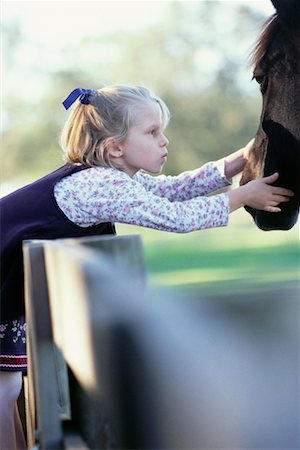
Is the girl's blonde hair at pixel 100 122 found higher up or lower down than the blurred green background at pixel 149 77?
lower down

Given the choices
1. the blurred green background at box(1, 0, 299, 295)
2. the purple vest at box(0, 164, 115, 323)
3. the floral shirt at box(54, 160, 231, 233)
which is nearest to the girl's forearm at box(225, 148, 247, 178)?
the floral shirt at box(54, 160, 231, 233)

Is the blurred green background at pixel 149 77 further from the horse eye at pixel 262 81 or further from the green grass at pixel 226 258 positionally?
the horse eye at pixel 262 81

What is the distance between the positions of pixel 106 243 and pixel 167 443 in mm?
771

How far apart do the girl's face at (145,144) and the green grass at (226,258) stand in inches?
13.9

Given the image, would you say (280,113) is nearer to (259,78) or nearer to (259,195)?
(259,78)

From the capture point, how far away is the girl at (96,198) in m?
2.84

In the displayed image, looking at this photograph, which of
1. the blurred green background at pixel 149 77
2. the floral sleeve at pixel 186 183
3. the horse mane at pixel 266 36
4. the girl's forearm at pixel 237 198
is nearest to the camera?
the girl's forearm at pixel 237 198

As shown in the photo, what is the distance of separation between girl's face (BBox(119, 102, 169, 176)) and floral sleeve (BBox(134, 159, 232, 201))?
16 centimetres

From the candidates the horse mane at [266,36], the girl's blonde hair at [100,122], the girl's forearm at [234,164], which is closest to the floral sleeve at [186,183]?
the girl's forearm at [234,164]

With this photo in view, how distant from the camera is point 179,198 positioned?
3377mm

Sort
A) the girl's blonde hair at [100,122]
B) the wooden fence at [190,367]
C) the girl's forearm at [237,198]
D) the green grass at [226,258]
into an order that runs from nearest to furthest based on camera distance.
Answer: the wooden fence at [190,367]
the green grass at [226,258]
the girl's forearm at [237,198]
the girl's blonde hair at [100,122]

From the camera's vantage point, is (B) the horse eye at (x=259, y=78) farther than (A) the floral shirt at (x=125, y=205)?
Yes

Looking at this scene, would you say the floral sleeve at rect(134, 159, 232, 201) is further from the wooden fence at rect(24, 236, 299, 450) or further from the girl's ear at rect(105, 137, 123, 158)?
the wooden fence at rect(24, 236, 299, 450)

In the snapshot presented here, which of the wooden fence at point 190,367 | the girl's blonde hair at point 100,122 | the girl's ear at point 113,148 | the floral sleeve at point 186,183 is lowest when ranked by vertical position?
the wooden fence at point 190,367
